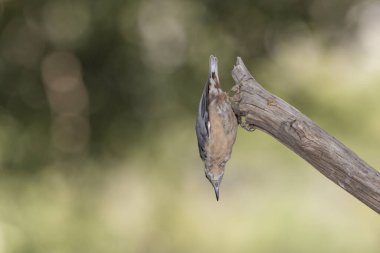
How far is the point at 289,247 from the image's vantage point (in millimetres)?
2467

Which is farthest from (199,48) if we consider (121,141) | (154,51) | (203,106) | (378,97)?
(203,106)

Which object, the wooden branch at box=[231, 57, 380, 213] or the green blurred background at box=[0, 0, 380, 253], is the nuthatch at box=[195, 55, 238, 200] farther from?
the green blurred background at box=[0, 0, 380, 253]

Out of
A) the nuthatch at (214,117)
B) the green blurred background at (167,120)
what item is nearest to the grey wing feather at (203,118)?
the nuthatch at (214,117)

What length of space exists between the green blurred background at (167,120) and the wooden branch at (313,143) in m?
1.23

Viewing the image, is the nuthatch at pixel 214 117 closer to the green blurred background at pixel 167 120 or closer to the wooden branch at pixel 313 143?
the wooden branch at pixel 313 143

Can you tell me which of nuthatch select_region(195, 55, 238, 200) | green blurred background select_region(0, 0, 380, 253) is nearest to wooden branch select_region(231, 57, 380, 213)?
nuthatch select_region(195, 55, 238, 200)

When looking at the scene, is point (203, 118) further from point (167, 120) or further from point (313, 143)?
point (167, 120)

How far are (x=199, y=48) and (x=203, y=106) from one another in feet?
4.09

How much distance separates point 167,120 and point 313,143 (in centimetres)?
139

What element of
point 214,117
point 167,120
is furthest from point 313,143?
point 167,120

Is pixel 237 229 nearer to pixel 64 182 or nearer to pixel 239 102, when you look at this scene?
pixel 64 182

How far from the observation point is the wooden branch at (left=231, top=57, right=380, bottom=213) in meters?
1.13

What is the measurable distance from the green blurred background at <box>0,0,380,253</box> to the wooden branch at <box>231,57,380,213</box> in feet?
4.02

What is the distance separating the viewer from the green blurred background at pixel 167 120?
2379 mm
